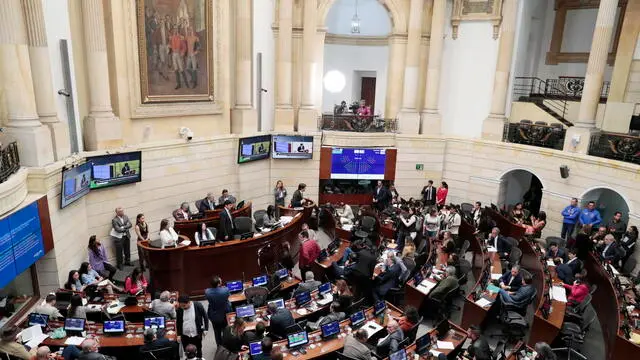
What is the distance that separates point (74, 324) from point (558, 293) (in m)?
8.95

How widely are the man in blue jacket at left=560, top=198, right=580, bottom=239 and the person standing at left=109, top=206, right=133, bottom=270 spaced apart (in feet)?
40.2

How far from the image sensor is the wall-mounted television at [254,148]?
49.5ft

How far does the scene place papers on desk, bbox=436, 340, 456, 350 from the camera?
7.52m

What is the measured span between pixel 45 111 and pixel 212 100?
5.42 meters

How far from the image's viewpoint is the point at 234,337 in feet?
22.7

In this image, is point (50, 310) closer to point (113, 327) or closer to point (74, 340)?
point (74, 340)

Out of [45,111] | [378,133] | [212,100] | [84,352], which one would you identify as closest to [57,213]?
[45,111]

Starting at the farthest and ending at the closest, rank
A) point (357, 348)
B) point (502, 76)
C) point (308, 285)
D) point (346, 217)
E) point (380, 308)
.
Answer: point (502, 76), point (346, 217), point (308, 285), point (380, 308), point (357, 348)

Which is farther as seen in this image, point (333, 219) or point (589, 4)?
point (589, 4)

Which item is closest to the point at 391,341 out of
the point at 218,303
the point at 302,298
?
the point at 302,298

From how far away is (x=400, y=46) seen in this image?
1688cm

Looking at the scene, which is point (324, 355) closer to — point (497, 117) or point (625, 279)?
point (625, 279)

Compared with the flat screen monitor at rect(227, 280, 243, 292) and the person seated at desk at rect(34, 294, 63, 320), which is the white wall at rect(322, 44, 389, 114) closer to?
the flat screen monitor at rect(227, 280, 243, 292)

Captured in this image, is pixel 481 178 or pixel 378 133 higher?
pixel 378 133
